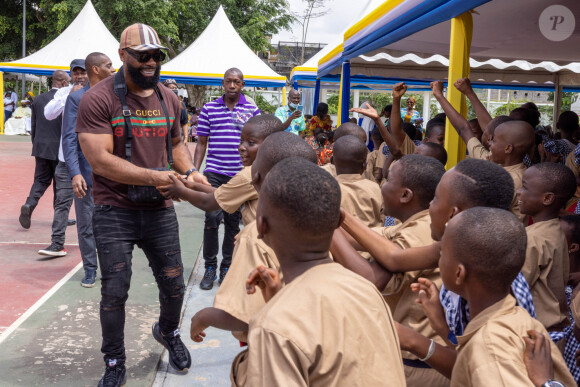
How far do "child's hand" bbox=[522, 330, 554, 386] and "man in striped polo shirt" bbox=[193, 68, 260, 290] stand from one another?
4.27 m

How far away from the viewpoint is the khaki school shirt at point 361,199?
12.5 feet

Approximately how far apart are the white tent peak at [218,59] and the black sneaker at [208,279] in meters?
9.32

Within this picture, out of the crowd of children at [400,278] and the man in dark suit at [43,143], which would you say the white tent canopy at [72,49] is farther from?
the crowd of children at [400,278]

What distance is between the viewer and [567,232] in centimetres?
328

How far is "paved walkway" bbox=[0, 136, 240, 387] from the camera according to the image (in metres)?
3.92

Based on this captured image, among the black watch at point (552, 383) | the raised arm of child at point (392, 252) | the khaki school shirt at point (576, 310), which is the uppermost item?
the raised arm of child at point (392, 252)

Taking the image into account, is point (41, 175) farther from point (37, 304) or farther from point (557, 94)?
point (557, 94)

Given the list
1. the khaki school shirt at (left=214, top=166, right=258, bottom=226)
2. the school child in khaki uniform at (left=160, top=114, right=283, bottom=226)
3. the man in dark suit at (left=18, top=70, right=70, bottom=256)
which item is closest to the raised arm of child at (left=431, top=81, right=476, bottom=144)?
the school child in khaki uniform at (left=160, top=114, right=283, bottom=226)

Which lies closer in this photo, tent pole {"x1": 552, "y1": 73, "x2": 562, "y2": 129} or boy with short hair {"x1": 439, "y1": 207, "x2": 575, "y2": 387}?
boy with short hair {"x1": 439, "y1": 207, "x2": 575, "y2": 387}

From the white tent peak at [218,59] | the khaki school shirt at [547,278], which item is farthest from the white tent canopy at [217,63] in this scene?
the khaki school shirt at [547,278]

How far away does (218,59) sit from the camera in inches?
590

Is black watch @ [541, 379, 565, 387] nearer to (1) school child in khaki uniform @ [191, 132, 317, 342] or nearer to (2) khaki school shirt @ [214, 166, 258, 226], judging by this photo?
(1) school child in khaki uniform @ [191, 132, 317, 342]

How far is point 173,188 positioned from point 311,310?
223 centimetres

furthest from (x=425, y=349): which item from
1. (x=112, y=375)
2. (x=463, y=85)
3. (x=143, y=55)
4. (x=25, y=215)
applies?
(x=25, y=215)
